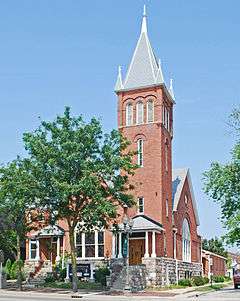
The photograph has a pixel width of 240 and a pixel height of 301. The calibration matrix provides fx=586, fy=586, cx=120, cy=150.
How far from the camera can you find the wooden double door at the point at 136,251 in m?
47.4

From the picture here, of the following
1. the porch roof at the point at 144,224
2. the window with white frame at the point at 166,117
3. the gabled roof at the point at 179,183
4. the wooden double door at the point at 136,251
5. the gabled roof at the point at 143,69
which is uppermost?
the gabled roof at the point at 143,69

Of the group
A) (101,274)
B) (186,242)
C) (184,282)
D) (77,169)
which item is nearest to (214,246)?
(186,242)

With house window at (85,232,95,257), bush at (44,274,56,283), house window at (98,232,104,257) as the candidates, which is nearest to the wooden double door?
house window at (98,232,104,257)

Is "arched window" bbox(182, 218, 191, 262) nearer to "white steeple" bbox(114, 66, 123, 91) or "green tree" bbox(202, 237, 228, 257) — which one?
"white steeple" bbox(114, 66, 123, 91)

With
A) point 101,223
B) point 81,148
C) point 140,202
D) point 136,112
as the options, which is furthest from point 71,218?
point 136,112

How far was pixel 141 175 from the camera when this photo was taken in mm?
48781

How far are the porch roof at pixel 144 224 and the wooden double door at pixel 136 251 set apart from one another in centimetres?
188

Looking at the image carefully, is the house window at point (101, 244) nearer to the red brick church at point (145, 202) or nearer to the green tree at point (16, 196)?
the red brick church at point (145, 202)

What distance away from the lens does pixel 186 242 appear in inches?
2249

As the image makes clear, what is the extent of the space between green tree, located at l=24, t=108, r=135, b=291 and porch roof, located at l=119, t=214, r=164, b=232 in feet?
28.9

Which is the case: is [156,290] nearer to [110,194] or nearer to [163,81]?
[110,194]

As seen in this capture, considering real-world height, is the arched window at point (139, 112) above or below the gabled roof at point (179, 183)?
above

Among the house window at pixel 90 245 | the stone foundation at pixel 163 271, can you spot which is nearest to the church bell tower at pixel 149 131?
the stone foundation at pixel 163 271

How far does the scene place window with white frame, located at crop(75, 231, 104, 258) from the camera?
47.7 meters
